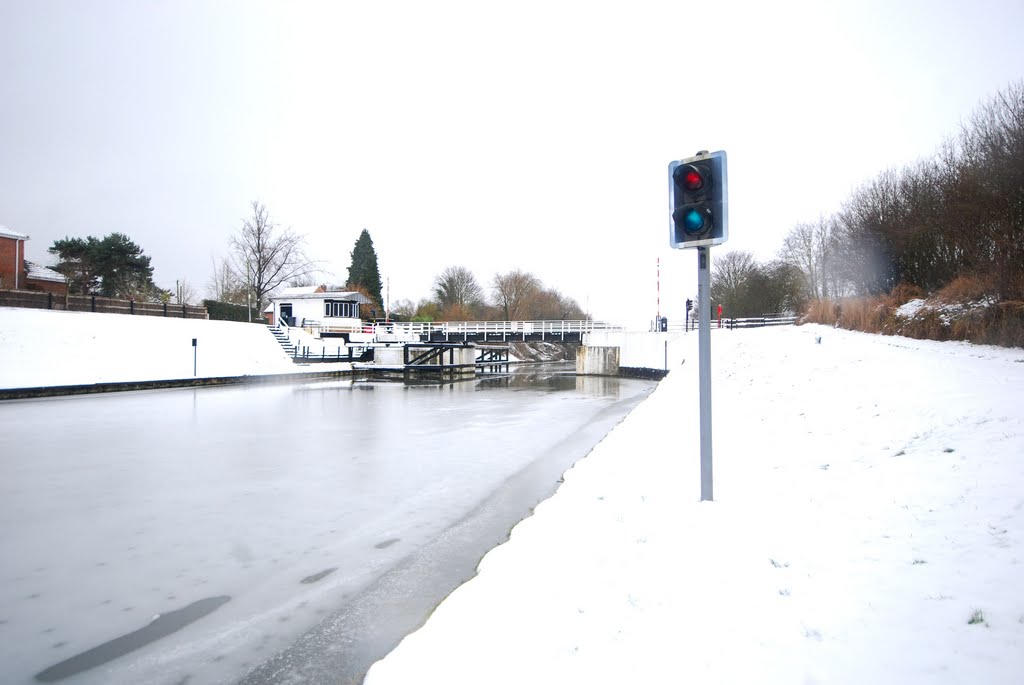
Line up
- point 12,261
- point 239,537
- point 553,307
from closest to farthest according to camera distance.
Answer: point 239,537
point 12,261
point 553,307

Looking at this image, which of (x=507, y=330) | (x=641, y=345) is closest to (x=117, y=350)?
(x=507, y=330)

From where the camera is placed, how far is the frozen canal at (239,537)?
3.28m

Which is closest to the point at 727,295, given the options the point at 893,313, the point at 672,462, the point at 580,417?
the point at 893,313

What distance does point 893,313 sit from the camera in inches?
666

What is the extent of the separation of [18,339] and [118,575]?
2318 cm

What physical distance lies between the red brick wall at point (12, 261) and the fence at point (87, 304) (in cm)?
1502

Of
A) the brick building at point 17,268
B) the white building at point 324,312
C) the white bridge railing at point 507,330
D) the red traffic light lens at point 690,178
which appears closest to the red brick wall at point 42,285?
the brick building at point 17,268

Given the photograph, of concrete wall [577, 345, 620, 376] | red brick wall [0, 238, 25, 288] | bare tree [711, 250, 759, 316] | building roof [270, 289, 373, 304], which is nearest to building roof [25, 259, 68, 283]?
red brick wall [0, 238, 25, 288]

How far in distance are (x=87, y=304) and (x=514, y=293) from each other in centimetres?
5441

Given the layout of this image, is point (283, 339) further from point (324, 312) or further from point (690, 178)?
point (690, 178)

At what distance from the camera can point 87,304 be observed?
2691 cm

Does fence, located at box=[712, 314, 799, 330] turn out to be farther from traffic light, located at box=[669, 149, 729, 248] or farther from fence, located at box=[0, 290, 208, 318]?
traffic light, located at box=[669, 149, 729, 248]

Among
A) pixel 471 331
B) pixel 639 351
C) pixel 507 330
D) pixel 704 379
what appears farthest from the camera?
pixel 471 331

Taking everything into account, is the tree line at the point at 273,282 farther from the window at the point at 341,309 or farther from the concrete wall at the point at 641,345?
the concrete wall at the point at 641,345
